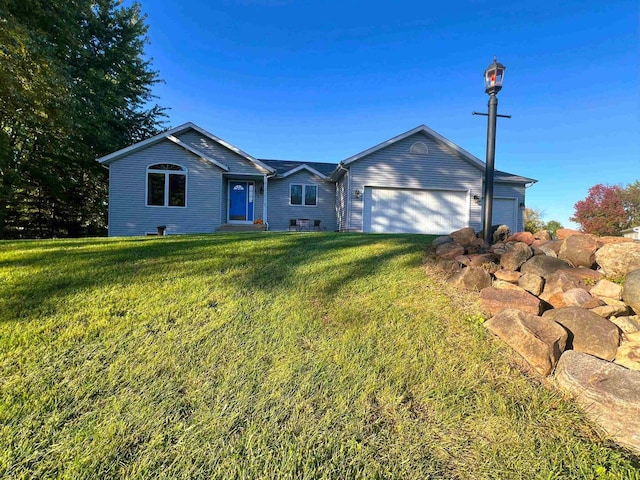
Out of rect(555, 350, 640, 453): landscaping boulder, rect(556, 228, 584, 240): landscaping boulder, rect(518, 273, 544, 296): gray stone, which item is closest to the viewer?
rect(555, 350, 640, 453): landscaping boulder

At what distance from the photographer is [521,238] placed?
174 inches

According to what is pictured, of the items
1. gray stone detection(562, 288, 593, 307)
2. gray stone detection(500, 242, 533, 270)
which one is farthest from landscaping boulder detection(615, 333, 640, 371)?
gray stone detection(500, 242, 533, 270)

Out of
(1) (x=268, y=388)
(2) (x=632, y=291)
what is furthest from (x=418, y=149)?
(1) (x=268, y=388)

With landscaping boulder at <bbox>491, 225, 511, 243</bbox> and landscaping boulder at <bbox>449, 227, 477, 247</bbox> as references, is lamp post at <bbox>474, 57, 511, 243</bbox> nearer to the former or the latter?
landscaping boulder at <bbox>491, 225, 511, 243</bbox>

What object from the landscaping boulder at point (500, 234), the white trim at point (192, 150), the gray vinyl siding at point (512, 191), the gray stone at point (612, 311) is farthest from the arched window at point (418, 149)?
the gray stone at point (612, 311)

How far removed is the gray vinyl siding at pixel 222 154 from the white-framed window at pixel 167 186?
1.44 metres

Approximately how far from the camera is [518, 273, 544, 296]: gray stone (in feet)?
10.7

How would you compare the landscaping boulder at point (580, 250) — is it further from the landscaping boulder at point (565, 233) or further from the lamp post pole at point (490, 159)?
the lamp post pole at point (490, 159)

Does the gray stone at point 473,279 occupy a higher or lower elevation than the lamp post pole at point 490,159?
lower

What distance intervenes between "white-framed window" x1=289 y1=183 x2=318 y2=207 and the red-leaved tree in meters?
23.6

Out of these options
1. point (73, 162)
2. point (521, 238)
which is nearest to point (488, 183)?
point (521, 238)

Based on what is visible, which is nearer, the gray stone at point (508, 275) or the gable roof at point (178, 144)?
the gray stone at point (508, 275)

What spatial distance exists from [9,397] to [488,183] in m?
5.80

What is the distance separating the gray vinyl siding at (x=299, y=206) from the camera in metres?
14.0
